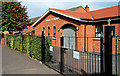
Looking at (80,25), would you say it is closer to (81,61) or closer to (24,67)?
(24,67)

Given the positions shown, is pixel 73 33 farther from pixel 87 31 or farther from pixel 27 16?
pixel 27 16

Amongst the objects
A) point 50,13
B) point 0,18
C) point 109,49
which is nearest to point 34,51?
point 109,49

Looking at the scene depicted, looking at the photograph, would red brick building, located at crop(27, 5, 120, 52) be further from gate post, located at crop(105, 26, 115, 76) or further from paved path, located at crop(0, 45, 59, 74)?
gate post, located at crop(105, 26, 115, 76)

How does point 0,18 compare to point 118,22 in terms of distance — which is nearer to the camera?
point 118,22

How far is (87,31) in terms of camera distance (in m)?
13.0

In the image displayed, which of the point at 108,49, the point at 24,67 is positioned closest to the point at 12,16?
the point at 24,67

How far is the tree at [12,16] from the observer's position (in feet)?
73.2

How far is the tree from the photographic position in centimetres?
2231

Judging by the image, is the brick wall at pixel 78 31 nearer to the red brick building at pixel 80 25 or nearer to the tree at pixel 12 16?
the red brick building at pixel 80 25

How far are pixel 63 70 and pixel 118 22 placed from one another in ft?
27.3

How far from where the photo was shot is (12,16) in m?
22.6

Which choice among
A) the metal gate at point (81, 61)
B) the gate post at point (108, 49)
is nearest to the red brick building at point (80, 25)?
the metal gate at point (81, 61)

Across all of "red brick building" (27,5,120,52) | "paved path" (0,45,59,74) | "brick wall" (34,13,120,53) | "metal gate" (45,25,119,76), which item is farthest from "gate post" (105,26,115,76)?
"red brick building" (27,5,120,52)

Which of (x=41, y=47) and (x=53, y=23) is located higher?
(x=53, y=23)
